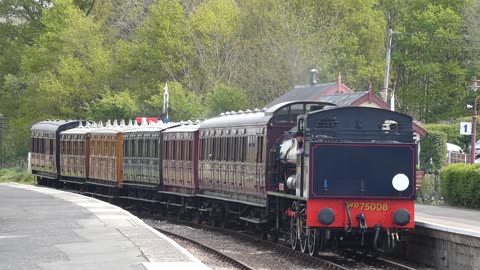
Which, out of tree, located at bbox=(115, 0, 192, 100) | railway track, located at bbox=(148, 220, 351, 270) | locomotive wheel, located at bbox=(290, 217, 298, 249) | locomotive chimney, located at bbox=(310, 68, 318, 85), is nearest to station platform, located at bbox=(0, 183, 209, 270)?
railway track, located at bbox=(148, 220, 351, 270)

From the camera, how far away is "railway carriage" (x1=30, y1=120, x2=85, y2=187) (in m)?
50.3

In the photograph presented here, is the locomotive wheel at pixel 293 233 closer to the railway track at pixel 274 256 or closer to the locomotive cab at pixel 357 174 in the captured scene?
the railway track at pixel 274 256

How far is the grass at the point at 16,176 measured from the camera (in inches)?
2410

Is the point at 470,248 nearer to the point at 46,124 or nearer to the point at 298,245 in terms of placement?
the point at 298,245

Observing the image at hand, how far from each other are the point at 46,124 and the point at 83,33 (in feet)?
52.1

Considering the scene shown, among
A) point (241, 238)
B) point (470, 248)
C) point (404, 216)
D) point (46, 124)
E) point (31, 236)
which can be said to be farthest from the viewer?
point (46, 124)

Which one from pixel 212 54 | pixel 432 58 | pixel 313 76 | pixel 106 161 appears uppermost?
pixel 432 58

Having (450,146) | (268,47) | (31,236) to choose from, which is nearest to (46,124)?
(268,47)

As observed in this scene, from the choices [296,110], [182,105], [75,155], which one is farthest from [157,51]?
[296,110]

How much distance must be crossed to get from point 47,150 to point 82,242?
107 feet

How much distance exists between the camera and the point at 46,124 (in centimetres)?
5369

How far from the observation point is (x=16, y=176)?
63.5 metres

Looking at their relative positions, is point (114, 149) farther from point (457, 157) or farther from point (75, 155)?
point (457, 157)

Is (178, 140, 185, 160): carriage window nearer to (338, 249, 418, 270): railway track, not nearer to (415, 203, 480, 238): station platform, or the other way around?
(415, 203, 480, 238): station platform
